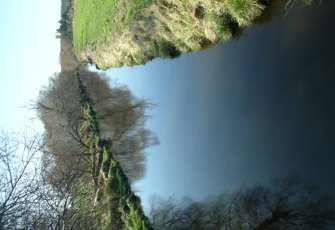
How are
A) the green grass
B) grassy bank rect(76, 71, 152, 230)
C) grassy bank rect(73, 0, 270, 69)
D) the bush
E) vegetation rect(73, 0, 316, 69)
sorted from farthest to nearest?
1. the green grass
2. grassy bank rect(76, 71, 152, 230)
3. the bush
4. grassy bank rect(73, 0, 270, 69)
5. vegetation rect(73, 0, 316, 69)

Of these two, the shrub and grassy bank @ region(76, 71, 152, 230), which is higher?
grassy bank @ region(76, 71, 152, 230)

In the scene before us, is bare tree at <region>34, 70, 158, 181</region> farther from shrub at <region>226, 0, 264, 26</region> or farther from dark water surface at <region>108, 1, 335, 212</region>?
shrub at <region>226, 0, 264, 26</region>

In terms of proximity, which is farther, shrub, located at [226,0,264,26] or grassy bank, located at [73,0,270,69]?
grassy bank, located at [73,0,270,69]

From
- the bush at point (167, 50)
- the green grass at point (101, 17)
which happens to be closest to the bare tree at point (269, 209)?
the bush at point (167, 50)

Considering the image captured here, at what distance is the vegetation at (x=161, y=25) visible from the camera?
10.4m

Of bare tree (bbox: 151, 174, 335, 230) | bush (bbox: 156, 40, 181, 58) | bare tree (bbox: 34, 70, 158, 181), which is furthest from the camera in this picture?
bare tree (bbox: 34, 70, 158, 181)

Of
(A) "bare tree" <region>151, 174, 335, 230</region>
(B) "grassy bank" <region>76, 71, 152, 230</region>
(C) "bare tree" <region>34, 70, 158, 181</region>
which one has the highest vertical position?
(C) "bare tree" <region>34, 70, 158, 181</region>

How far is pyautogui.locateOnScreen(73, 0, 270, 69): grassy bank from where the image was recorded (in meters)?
10.6

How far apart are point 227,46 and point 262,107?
2.42m

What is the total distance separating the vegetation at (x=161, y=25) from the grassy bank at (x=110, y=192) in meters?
3.96

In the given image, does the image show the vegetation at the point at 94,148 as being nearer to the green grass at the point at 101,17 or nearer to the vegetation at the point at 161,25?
the vegetation at the point at 161,25

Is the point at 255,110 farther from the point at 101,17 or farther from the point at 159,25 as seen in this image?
the point at 101,17

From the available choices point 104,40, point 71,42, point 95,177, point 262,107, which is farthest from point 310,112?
point 71,42

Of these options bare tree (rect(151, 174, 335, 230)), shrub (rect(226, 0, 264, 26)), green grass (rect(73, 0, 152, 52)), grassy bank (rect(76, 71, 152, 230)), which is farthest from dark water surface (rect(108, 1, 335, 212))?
green grass (rect(73, 0, 152, 52))
